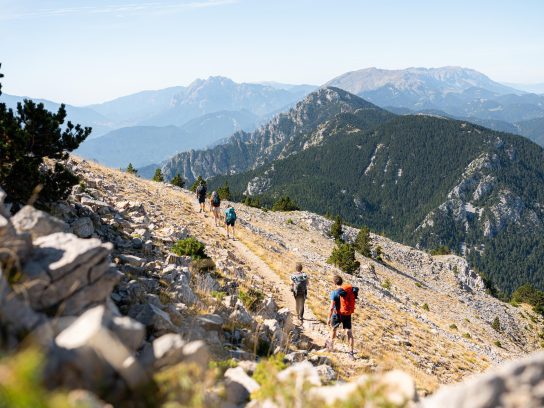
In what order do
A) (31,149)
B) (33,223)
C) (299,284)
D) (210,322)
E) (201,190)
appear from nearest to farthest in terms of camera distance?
(33,223) → (210,322) → (31,149) → (299,284) → (201,190)

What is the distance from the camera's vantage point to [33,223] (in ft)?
22.6

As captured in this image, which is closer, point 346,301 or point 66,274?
point 66,274

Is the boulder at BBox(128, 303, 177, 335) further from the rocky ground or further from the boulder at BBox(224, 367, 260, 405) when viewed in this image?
the boulder at BBox(224, 367, 260, 405)

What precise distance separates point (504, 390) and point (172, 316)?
23.2ft

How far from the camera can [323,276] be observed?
2777cm

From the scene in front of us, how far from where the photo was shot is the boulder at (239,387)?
19.9 ft

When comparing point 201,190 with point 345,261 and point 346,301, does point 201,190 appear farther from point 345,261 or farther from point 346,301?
point 346,301

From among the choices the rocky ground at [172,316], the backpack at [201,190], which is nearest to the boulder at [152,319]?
the rocky ground at [172,316]

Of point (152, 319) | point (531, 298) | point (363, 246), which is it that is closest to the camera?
point (152, 319)

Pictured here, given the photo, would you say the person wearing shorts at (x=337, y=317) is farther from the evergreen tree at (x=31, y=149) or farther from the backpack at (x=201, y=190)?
the backpack at (x=201, y=190)

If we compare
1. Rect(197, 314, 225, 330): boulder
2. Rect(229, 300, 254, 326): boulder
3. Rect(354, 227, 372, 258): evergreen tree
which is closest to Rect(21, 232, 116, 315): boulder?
Rect(197, 314, 225, 330): boulder

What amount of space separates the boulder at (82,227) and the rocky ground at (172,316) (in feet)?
0.17

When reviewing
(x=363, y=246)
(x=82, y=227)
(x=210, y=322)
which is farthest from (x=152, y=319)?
(x=363, y=246)

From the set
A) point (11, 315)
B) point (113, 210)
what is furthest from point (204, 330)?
point (113, 210)
